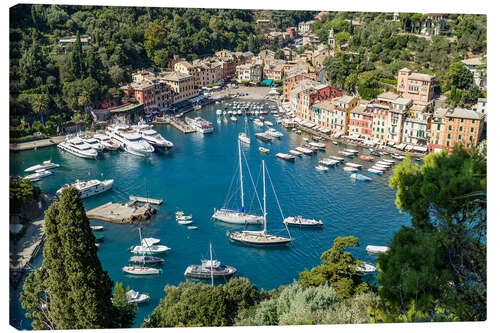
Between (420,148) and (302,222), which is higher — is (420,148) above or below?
above

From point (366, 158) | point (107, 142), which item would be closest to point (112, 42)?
point (107, 142)

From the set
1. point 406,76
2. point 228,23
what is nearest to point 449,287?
point 406,76

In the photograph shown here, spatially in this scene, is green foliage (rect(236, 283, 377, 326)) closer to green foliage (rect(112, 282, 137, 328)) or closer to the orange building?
green foliage (rect(112, 282, 137, 328))

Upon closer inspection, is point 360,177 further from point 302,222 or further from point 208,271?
point 208,271

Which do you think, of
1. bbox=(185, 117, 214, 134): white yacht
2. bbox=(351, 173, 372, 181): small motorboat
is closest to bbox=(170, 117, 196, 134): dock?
bbox=(185, 117, 214, 134): white yacht

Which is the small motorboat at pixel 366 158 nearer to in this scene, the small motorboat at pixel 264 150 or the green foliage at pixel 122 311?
the small motorboat at pixel 264 150

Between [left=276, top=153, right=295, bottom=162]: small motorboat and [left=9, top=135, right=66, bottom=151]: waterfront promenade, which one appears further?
[left=276, top=153, right=295, bottom=162]: small motorboat
